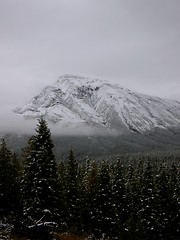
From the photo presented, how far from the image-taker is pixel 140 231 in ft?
152

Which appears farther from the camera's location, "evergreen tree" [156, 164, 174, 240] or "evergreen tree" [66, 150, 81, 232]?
"evergreen tree" [156, 164, 174, 240]

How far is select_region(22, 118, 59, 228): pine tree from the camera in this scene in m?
36.0

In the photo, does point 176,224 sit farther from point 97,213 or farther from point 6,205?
point 6,205

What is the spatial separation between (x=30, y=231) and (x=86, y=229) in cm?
2207

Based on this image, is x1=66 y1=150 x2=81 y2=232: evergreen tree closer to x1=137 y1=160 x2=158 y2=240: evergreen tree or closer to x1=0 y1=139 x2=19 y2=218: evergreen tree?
x1=0 y1=139 x2=19 y2=218: evergreen tree

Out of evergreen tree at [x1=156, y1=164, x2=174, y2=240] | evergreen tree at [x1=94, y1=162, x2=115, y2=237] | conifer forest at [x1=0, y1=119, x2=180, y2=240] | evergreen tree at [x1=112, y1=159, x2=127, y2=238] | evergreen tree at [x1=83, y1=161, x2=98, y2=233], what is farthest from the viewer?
evergreen tree at [x1=156, y1=164, x2=174, y2=240]

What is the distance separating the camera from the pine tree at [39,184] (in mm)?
36031

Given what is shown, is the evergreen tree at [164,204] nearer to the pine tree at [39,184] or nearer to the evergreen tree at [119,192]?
the evergreen tree at [119,192]

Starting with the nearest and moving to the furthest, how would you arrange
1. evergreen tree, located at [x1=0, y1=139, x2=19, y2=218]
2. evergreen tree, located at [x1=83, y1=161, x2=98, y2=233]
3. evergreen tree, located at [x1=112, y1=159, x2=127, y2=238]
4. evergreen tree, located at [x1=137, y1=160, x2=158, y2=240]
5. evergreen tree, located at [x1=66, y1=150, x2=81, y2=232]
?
1. evergreen tree, located at [x1=0, y1=139, x2=19, y2=218]
2. evergreen tree, located at [x1=83, y1=161, x2=98, y2=233]
3. evergreen tree, located at [x1=66, y1=150, x2=81, y2=232]
4. evergreen tree, located at [x1=137, y1=160, x2=158, y2=240]
5. evergreen tree, located at [x1=112, y1=159, x2=127, y2=238]

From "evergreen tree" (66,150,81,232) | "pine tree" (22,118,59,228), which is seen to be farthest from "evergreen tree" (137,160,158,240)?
"pine tree" (22,118,59,228)

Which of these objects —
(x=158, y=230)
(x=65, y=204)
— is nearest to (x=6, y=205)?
(x=65, y=204)

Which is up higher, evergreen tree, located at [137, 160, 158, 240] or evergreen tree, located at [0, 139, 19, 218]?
evergreen tree, located at [0, 139, 19, 218]

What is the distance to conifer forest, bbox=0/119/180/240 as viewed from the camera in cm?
3648

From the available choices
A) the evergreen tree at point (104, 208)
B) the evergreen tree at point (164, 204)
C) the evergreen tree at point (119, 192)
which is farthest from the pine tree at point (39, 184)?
the evergreen tree at point (164, 204)
